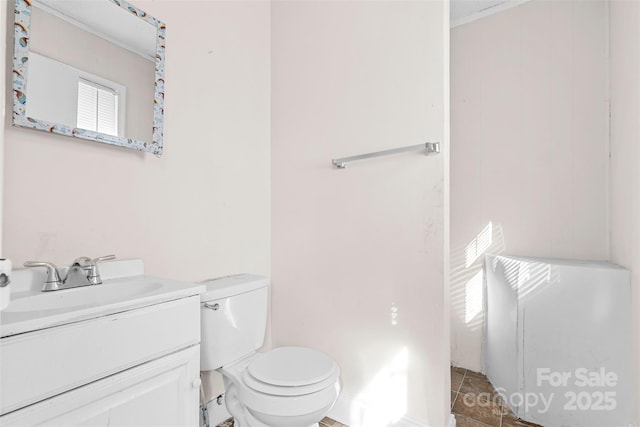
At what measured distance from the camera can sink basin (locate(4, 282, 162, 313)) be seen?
0.88 metres

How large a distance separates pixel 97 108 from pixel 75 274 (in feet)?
1.88

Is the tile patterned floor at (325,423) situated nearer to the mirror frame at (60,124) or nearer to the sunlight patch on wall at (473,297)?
the sunlight patch on wall at (473,297)

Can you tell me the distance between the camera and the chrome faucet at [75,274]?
965mm

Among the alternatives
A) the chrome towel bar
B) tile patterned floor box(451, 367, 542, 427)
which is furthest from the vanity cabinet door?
tile patterned floor box(451, 367, 542, 427)

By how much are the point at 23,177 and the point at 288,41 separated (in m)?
1.38

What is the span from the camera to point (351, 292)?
5.11 ft

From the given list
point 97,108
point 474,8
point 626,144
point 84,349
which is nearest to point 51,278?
point 84,349

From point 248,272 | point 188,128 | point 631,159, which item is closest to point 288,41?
point 188,128

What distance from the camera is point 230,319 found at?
1337 millimetres

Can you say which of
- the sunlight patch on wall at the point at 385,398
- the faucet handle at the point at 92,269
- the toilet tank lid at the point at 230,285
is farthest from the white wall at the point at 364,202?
the faucet handle at the point at 92,269

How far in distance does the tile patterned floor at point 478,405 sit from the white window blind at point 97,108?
6.37 ft

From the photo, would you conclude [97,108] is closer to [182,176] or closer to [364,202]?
[182,176]

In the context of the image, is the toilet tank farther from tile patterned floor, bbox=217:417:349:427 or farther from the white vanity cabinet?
tile patterned floor, bbox=217:417:349:427

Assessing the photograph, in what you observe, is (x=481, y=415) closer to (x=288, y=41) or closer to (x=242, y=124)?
(x=242, y=124)
